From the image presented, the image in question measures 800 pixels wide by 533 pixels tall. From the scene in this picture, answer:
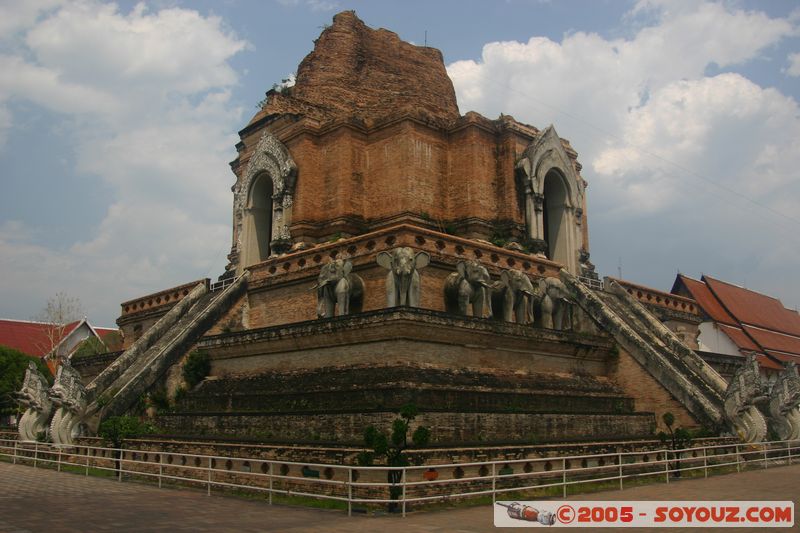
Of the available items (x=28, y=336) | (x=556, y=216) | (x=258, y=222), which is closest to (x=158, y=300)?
(x=258, y=222)

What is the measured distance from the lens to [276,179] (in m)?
24.1

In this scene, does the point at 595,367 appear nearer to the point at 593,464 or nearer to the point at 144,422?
the point at 593,464

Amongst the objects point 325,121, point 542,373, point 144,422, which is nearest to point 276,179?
point 325,121

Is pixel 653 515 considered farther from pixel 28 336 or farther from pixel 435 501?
pixel 28 336

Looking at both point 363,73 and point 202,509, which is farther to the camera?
point 363,73

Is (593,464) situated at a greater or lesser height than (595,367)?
lesser

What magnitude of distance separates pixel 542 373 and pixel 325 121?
454 inches

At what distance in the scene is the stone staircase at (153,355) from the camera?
1816 cm

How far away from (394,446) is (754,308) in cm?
3266

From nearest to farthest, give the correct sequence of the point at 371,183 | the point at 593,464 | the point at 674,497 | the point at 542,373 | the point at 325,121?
the point at 674,497 → the point at 593,464 → the point at 542,373 → the point at 371,183 → the point at 325,121

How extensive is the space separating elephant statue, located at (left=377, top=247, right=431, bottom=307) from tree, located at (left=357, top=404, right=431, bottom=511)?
207 inches

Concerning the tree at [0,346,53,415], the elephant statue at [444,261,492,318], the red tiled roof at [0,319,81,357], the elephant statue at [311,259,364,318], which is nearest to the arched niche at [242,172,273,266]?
the elephant statue at [311,259,364,318]

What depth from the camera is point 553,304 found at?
19.8 m

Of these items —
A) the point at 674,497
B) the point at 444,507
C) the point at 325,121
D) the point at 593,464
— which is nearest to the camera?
the point at 444,507
